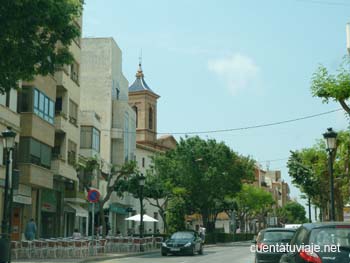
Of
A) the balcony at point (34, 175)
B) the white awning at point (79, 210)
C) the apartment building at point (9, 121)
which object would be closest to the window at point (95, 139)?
the white awning at point (79, 210)

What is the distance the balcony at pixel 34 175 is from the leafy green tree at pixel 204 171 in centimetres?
2134

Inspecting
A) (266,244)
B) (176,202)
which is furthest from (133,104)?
(266,244)

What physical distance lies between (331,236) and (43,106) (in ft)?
94.9

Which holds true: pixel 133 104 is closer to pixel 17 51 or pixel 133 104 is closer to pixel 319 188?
pixel 319 188

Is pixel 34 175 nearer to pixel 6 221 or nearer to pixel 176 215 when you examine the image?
pixel 6 221

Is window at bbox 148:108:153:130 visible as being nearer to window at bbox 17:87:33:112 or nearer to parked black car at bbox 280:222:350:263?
window at bbox 17:87:33:112

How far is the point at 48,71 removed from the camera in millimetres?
15680

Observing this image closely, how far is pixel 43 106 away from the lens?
3703cm

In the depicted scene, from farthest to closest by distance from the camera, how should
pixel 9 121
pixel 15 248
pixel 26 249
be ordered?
pixel 9 121, pixel 26 249, pixel 15 248

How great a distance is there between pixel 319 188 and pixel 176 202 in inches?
878

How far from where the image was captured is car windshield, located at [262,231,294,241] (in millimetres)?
20503

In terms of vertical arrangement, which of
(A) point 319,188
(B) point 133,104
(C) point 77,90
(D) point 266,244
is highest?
(B) point 133,104

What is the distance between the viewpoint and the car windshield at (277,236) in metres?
20.5

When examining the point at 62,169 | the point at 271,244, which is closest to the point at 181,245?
the point at 62,169
